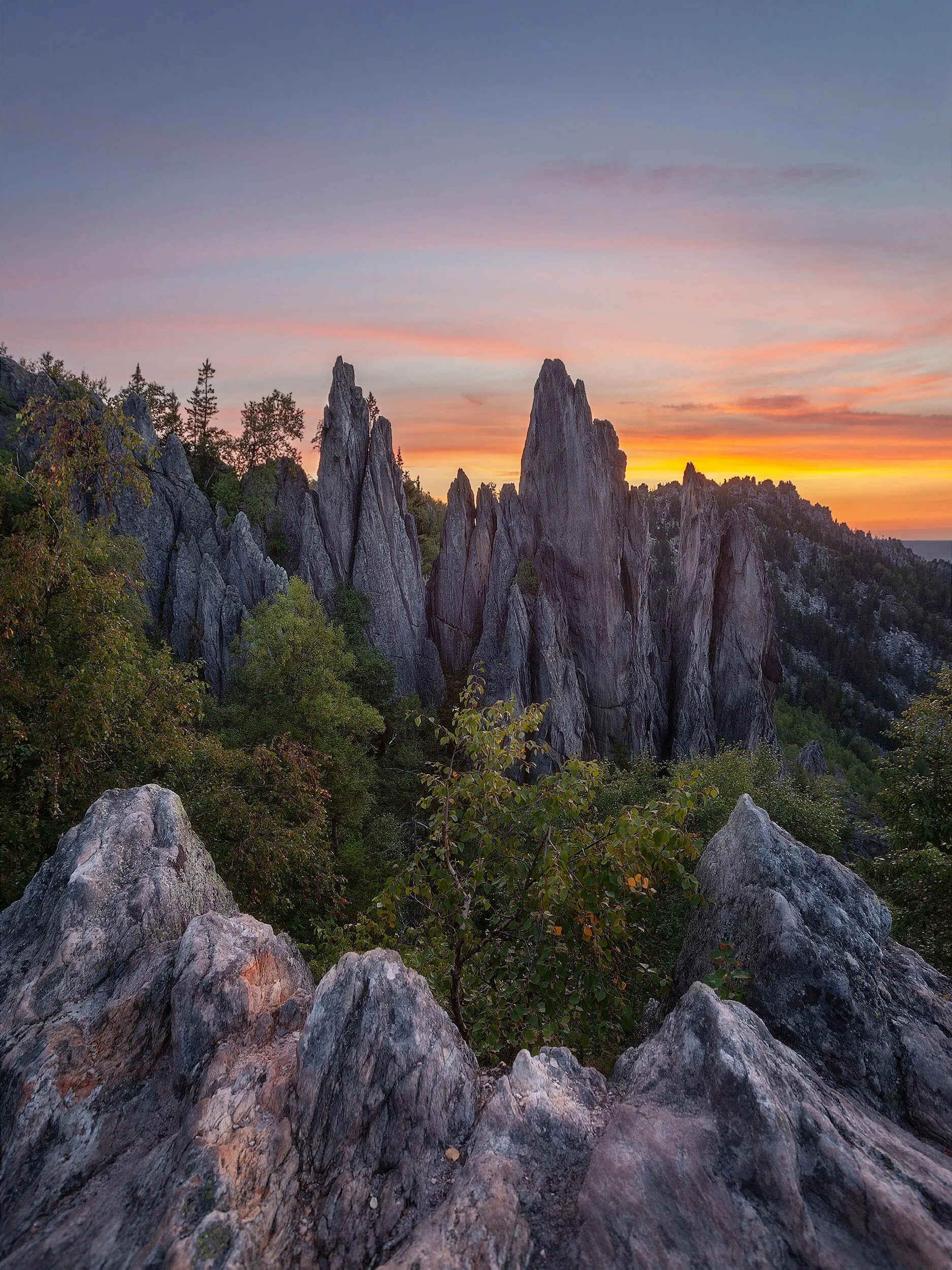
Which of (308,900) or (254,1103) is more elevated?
(254,1103)

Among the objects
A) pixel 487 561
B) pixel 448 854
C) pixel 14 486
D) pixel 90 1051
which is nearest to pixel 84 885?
pixel 90 1051

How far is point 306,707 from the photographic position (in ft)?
94.7

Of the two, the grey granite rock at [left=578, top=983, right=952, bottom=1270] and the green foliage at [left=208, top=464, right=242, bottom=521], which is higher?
the green foliage at [left=208, top=464, right=242, bottom=521]

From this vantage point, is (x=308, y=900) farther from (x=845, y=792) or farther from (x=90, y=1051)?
(x=845, y=792)

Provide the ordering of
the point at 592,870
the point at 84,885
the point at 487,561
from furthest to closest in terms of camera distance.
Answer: the point at 487,561 < the point at 84,885 < the point at 592,870

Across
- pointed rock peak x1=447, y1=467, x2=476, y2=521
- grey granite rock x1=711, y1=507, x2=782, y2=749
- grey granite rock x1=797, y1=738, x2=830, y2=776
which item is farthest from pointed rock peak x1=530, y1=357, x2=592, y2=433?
grey granite rock x1=797, y1=738, x2=830, y2=776

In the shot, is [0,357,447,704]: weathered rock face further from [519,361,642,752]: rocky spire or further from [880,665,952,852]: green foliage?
[880,665,952,852]: green foliage

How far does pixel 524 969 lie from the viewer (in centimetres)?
765

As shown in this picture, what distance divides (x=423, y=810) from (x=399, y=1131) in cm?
1136

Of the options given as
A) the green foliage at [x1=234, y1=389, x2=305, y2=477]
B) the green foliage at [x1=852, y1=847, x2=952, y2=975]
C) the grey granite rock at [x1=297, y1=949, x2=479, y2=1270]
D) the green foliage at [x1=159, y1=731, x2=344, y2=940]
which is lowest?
the green foliage at [x1=852, y1=847, x2=952, y2=975]

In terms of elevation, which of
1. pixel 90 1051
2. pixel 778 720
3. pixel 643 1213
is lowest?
pixel 778 720

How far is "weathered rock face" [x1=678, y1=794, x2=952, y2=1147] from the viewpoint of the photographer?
539cm

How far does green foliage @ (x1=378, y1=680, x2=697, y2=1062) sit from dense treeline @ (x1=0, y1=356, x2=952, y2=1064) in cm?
3

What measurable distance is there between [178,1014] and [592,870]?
3941 millimetres
